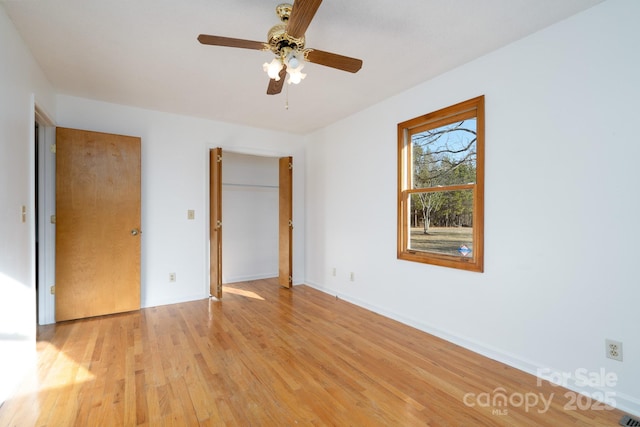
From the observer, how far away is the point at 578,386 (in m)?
→ 2.01

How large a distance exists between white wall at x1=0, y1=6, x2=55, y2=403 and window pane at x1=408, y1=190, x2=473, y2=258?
11.1 ft

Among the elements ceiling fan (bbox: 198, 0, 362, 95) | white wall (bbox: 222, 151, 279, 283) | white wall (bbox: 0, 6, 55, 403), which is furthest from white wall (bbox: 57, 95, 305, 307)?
ceiling fan (bbox: 198, 0, 362, 95)

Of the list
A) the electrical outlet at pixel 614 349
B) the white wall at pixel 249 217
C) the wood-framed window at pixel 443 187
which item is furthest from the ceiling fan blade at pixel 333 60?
the white wall at pixel 249 217

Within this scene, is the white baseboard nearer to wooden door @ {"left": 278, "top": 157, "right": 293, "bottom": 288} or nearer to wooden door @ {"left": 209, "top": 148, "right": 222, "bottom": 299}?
wooden door @ {"left": 278, "top": 157, "right": 293, "bottom": 288}

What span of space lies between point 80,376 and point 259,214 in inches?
141

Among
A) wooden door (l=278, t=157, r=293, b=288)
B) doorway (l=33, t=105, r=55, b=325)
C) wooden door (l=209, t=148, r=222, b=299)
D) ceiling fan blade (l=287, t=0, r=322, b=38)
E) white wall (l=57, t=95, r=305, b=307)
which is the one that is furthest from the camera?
wooden door (l=278, t=157, r=293, b=288)

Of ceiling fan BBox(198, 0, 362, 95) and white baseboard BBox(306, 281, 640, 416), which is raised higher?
ceiling fan BBox(198, 0, 362, 95)

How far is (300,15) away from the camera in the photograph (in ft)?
5.09

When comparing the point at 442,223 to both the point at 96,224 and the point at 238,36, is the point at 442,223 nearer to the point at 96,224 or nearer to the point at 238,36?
the point at 238,36

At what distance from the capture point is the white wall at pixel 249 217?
5.20 m

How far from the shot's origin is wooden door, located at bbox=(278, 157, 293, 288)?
4781 mm

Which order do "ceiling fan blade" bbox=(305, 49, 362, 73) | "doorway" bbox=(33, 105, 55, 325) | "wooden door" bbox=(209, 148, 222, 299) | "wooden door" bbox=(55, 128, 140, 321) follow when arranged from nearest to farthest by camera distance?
"ceiling fan blade" bbox=(305, 49, 362, 73) < "doorway" bbox=(33, 105, 55, 325) < "wooden door" bbox=(55, 128, 140, 321) < "wooden door" bbox=(209, 148, 222, 299)

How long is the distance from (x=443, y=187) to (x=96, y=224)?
3856 millimetres

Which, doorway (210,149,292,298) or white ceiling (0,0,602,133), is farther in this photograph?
doorway (210,149,292,298)
